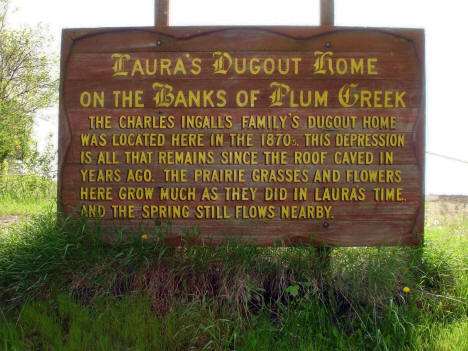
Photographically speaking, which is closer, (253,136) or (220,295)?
(220,295)

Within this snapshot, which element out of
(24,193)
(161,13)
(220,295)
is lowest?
(220,295)

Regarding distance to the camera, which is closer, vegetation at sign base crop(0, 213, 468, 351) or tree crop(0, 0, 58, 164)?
vegetation at sign base crop(0, 213, 468, 351)

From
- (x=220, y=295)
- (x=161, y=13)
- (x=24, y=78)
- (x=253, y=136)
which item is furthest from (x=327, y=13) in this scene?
(x=24, y=78)

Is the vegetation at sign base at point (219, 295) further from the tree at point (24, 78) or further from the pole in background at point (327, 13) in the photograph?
the tree at point (24, 78)

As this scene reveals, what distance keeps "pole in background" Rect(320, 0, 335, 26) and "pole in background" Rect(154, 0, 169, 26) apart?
5.03ft

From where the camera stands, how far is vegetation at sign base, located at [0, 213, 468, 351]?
8.61ft

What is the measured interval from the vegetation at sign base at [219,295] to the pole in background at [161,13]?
206 centimetres

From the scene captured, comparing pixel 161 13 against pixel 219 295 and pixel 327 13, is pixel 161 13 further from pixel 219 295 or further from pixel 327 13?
pixel 219 295

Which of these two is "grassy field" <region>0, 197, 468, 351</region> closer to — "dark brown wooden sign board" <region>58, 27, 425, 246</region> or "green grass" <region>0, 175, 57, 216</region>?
"dark brown wooden sign board" <region>58, 27, 425, 246</region>

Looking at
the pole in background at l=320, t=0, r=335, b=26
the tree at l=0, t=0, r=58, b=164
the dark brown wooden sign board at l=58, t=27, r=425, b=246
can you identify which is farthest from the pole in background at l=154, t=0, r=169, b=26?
the tree at l=0, t=0, r=58, b=164

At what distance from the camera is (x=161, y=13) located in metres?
3.52

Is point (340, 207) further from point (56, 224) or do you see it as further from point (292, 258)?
point (56, 224)

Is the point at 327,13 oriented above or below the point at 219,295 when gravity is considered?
above

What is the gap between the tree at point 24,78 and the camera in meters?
14.3
